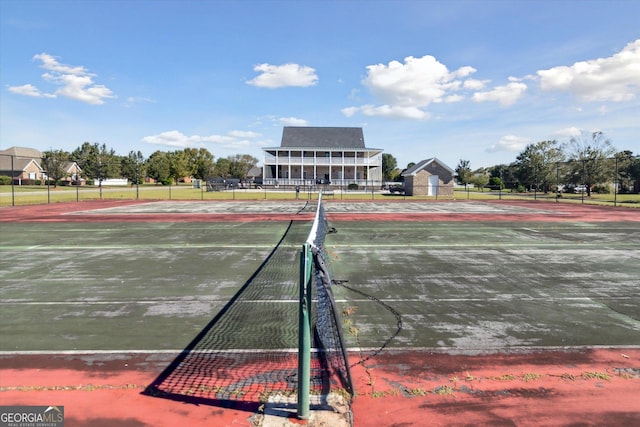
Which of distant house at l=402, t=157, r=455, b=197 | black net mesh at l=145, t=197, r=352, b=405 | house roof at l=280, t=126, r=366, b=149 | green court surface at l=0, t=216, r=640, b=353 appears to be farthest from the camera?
house roof at l=280, t=126, r=366, b=149

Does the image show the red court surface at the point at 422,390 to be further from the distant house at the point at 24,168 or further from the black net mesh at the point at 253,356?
the distant house at the point at 24,168

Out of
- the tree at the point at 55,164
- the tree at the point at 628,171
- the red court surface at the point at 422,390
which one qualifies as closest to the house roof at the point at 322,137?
the tree at the point at 628,171

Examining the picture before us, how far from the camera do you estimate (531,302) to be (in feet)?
27.2

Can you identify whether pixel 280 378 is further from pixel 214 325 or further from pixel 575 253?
pixel 575 253

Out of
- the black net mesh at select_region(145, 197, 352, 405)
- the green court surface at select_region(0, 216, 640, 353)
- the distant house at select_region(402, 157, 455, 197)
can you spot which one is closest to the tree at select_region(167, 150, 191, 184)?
the distant house at select_region(402, 157, 455, 197)

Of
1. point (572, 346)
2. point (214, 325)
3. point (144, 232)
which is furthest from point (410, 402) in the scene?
point (144, 232)

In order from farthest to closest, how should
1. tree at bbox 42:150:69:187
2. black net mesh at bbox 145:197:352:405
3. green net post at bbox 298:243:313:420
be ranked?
tree at bbox 42:150:69:187 → black net mesh at bbox 145:197:352:405 → green net post at bbox 298:243:313:420

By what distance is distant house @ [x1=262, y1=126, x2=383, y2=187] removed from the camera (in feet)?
229

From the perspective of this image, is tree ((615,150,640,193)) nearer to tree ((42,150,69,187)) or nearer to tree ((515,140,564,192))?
tree ((515,140,564,192))

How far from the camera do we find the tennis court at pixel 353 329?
4570mm

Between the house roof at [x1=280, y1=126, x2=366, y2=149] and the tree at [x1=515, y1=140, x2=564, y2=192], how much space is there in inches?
1158

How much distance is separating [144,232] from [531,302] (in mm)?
16680

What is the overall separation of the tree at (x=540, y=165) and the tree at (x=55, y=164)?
8488cm

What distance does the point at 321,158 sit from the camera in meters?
71.0
